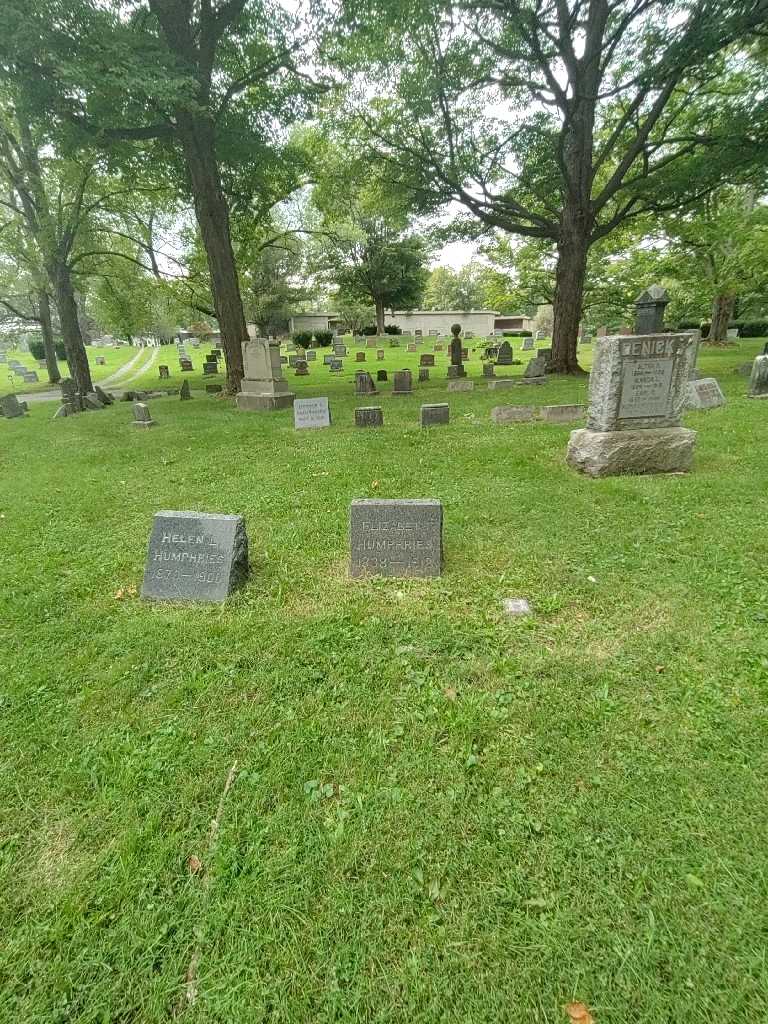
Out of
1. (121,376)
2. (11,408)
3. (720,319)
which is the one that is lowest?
(11,408)

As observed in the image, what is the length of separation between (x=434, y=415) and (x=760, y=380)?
740 centimetres

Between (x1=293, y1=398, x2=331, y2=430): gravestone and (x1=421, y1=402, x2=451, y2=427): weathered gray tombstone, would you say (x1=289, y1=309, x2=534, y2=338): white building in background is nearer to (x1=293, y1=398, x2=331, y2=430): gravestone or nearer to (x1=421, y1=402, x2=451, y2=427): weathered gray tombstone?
(x1=293, y1=398, x2=331, y2=430): gravestone

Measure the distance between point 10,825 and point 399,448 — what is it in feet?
22.1

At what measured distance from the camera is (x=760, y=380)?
1027cm

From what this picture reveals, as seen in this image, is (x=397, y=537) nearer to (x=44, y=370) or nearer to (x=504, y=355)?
(x=504, y=355)

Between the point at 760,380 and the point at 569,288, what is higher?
the point at 569,288

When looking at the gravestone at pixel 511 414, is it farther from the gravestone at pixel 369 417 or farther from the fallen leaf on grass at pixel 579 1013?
the fallen leaf on grass at pixel 579 1013

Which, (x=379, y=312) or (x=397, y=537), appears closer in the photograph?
(x=397, y=537)

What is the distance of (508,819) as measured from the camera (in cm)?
198

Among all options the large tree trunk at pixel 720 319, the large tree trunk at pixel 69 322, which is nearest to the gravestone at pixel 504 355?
the large tree trunk at pixel 720 319

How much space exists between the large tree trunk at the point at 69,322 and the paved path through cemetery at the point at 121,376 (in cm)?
270

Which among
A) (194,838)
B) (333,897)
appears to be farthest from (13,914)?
(333,897)

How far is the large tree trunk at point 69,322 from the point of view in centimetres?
1475

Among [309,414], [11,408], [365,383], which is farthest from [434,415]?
[11,408]
